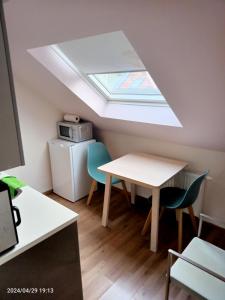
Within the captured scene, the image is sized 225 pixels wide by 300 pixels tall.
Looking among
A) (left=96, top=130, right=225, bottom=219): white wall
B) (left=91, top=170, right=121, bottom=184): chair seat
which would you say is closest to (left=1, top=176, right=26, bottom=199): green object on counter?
(left=91, top=170, right=121, bottom=184): chair seat

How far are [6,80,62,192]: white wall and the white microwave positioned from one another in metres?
0.14

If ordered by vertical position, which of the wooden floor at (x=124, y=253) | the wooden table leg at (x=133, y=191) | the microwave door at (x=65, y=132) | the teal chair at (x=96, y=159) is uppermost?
the microwave door at (x=65, y=132)

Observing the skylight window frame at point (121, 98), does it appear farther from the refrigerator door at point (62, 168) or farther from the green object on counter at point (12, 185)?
the green object on counter at point (12, 185)

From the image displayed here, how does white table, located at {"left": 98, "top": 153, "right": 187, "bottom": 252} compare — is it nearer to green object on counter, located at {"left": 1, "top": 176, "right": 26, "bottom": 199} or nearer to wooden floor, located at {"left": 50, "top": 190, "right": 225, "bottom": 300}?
wooden floor, located at {"left": 50, "top": 190, "right": 225, "bottom": 300}

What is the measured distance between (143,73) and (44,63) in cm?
97

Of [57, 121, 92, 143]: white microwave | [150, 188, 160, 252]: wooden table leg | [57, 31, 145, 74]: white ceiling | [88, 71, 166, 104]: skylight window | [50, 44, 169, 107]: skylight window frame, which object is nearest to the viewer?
[57, 31, 145, 74]: white ceiling

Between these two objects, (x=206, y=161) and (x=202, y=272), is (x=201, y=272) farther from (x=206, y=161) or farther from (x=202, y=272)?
(x=206, y=161)

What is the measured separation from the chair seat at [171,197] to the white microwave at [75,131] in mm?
1299

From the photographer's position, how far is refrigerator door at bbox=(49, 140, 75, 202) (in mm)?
2807

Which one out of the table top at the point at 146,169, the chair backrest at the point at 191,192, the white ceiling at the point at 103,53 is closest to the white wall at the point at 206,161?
the table top at the point at 146,169

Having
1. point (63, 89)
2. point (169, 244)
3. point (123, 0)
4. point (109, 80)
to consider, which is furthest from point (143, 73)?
point (169, 244)

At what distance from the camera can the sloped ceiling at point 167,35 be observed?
1.00 meters

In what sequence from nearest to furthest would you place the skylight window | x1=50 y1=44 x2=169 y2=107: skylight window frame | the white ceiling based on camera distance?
the white ceiling → x1=50 y1=44 x2=169 y2=107: skylight window frame → the skylight window

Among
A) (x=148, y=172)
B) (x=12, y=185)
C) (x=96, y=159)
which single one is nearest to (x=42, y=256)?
(x=12, y=185)
